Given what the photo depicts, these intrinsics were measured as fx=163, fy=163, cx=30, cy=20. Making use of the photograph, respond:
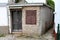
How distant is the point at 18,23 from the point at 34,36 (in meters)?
2.37

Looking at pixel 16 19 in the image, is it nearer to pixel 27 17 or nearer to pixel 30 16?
pixel 27 17

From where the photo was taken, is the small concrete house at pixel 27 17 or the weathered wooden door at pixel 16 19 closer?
the small concrete house at pixel 27 17

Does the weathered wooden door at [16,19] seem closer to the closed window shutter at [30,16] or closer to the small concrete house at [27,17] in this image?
the small concrete house at [27,17]

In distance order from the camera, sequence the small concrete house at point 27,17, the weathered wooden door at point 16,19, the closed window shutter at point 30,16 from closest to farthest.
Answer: the small concrete house at point 27,17, the closed window shutter at point 30,16, the weathered wooden door at point 16,19

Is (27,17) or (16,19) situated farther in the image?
(16,19)

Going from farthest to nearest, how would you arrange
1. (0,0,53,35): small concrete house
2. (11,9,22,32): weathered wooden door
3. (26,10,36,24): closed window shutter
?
1. (11,9,22,32): weathered wooden door
2. (26,10,36,24): closed window shutter
3. (0,0,53,35): small concrete house

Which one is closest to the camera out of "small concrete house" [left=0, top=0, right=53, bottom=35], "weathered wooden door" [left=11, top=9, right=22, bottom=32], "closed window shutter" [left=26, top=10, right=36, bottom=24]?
"small concrete house" [left=0, top=0, right=53, bottom=35]

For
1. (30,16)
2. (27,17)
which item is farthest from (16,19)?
(30,16)

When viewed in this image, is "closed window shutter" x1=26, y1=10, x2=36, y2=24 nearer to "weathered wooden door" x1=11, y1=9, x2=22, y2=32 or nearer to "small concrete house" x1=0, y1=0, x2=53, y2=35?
"small concrete house" x1=0, y1=0, x2=53, y2=35

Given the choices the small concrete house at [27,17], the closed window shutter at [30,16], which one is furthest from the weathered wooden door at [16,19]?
the closed window shutter at [30,16]

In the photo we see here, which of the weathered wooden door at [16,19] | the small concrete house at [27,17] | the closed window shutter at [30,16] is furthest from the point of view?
the weathered wooden door at [16,19]

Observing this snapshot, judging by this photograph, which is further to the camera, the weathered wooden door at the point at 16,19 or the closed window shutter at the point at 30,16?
the weathered wooden door at the point at 16,19

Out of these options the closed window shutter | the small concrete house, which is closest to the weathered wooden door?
the small concrete house

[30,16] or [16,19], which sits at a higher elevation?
[30,16]
